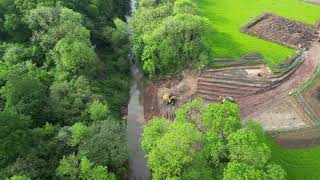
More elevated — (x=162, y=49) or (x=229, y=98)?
(x=162, y=49)

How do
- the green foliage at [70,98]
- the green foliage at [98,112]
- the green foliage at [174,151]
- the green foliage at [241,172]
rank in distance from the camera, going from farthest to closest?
1. the green foliage at [70,98]
2. the green foliage at [98,112]
3. the green foliage at [174,151]
4. the green foliage at [241,172]

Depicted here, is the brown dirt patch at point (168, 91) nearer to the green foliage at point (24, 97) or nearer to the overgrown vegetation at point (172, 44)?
the overgrown vegetation at point (172, 44)

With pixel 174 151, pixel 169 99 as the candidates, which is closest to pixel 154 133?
pixel 174 151

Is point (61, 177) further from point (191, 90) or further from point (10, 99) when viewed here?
point (191, 90)

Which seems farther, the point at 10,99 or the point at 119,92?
the point at 119,92

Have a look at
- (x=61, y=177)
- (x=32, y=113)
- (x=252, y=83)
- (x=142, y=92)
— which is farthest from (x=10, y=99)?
(x=252, y=83)

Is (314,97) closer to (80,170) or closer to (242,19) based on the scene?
(242,19)

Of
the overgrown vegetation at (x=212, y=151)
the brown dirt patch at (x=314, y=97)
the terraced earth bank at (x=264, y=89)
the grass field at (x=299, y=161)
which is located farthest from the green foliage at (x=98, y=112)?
the brown dirt patch at (x=314, y=97)

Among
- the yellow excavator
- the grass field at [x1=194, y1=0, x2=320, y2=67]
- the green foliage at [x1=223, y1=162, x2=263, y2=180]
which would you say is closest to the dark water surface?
the yellow excavator
